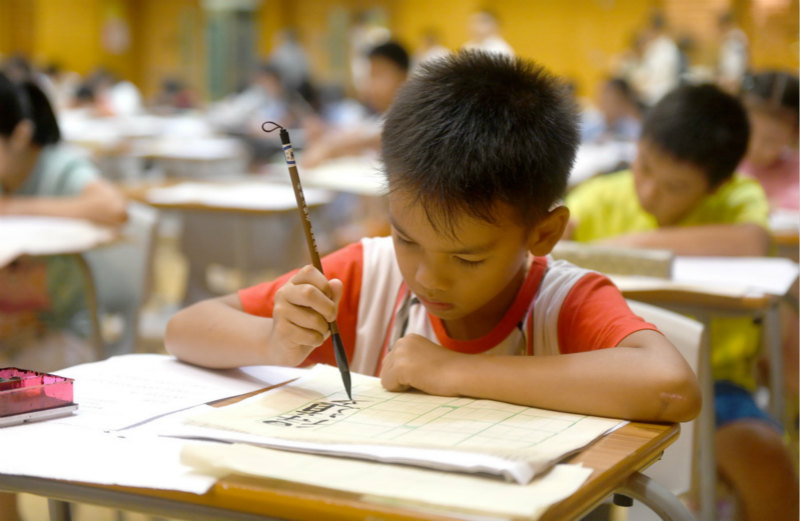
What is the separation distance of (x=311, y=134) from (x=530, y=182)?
17.2 feet

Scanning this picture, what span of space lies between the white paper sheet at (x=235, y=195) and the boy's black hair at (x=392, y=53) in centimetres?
138

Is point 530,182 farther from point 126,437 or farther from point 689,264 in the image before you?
point 689,264

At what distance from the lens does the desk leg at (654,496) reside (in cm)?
81

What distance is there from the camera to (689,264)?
208cm

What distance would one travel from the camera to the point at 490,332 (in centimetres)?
116

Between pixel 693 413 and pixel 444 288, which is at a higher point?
pixel 444 288

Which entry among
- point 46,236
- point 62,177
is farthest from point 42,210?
point 46,236

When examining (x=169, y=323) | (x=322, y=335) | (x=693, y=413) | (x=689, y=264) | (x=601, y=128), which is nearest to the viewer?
(x=693, y=413)

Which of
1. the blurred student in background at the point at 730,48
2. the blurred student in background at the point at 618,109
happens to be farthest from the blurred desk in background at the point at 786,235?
the blurred student in background at the point at 730,48

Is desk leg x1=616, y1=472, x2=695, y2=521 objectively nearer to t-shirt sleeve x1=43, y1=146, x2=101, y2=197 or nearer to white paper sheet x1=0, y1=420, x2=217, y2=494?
white paper sheet x1=0, y1=420, x2=217, y2=494

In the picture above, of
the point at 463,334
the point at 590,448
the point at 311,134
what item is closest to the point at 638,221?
the point at 463,334

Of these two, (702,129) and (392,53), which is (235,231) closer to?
(392,53)

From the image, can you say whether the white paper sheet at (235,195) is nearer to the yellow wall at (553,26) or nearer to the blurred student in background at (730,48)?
the blurred student in background at (730,48)

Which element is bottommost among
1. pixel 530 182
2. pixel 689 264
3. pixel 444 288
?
pixel 689 264
